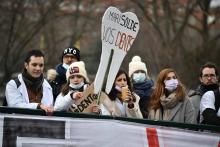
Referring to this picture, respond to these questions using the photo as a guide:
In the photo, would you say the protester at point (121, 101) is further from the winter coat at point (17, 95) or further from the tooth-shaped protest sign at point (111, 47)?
the winter coat at point (17, 95)

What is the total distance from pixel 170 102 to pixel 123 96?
20.4 inches

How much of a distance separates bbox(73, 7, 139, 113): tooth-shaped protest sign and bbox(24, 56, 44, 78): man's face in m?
0.52

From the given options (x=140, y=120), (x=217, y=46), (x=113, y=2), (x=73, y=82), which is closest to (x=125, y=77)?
(x=73, y=82)

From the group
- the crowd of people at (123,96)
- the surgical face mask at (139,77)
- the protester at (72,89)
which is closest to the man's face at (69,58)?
the crowd of people at (123,96)

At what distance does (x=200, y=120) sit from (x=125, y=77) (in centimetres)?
102

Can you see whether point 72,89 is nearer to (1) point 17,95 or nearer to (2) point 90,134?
(1) point 17,95

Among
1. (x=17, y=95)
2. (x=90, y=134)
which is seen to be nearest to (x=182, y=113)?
(x=90, y=134)

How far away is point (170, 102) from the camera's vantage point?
25.6 ft

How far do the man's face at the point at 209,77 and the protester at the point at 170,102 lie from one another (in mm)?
468

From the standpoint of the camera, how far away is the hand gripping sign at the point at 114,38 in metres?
7.44

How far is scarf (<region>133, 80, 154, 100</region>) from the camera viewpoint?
8.84 metres

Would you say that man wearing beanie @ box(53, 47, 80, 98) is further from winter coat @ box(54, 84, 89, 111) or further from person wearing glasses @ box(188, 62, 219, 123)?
person wearing glasses @ box(188, 62, 219, 123)

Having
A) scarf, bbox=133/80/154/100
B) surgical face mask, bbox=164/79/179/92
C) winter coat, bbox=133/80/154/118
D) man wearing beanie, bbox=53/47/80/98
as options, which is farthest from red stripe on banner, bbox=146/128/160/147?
man wearing beanie, bbox=53/47/80/98

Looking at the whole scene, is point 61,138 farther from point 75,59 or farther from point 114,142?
point 75,59
